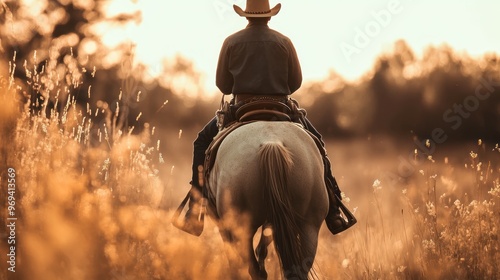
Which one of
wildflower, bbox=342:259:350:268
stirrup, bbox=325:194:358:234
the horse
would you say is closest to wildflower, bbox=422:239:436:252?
wildflower, bbox=342:259:350:268

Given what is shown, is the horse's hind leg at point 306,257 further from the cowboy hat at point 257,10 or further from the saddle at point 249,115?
the cowboy hat at point 257,10

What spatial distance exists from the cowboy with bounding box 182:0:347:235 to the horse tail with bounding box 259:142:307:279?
87 centimetres

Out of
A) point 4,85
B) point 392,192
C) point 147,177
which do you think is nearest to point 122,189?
point 147,177

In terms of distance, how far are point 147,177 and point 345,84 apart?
2886cm

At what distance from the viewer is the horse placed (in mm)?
5586

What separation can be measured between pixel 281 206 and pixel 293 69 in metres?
1.72

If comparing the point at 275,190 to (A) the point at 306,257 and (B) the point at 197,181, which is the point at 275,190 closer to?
(A) the point at 306,257

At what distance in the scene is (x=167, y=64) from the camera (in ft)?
99.3

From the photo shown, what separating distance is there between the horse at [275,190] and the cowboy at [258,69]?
618 millimetres

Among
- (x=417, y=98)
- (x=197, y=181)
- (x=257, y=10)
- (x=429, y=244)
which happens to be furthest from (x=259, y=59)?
(x=417, y=98)

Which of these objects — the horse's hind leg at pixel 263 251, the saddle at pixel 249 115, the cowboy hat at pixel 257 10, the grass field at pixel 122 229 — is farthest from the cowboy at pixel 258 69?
the horse's hind leg at pixel 263 251

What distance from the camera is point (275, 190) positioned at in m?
5.55

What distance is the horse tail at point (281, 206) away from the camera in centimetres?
553

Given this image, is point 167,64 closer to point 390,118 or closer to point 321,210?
point 390,118
